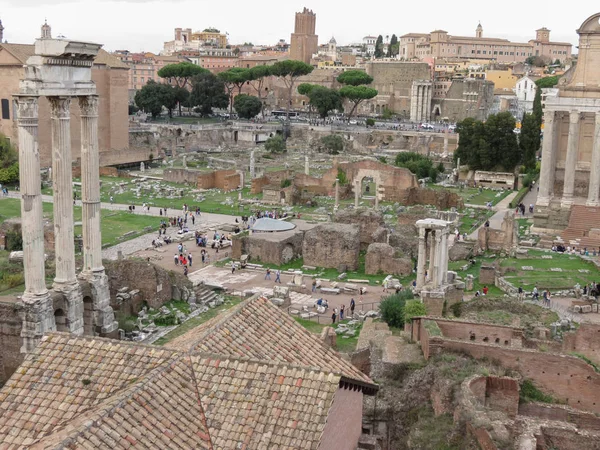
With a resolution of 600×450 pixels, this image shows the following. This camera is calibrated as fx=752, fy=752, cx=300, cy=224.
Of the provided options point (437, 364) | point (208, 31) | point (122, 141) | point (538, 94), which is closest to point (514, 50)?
point (208, 31)

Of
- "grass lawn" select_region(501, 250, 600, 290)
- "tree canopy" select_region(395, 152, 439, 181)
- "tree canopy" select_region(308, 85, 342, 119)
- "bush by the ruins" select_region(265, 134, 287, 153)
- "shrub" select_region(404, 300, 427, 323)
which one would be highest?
"tree canopy" select_region(308, 85, 342, 119)

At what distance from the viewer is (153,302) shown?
21.3 m

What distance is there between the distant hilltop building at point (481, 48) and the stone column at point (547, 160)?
304 ft

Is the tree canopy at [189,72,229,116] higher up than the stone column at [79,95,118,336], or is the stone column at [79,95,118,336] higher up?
the tree canopy at [189,72,229,116]

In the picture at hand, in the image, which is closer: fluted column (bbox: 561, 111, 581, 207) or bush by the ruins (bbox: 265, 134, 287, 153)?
fluted column (bbox: 561, 111, 581, 207)

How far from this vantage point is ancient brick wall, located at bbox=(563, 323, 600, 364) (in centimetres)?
1512

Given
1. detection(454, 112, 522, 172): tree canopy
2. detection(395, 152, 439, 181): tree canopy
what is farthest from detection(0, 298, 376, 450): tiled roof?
detection(395, 152, 439, 181): tree canopy

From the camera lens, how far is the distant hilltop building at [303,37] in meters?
122

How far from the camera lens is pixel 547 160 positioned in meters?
33.2

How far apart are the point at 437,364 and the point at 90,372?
23.7 ft

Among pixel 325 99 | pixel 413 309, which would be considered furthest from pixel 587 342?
pixel 325 99

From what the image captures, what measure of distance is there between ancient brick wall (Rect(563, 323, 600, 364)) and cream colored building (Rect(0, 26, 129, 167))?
38674 mm

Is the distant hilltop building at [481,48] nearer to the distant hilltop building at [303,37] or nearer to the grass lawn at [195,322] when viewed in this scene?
the distant hilltop building at [303,37]

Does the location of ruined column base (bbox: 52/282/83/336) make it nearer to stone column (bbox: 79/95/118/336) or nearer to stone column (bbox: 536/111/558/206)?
stone column (bbox: 79/95/118/336)
